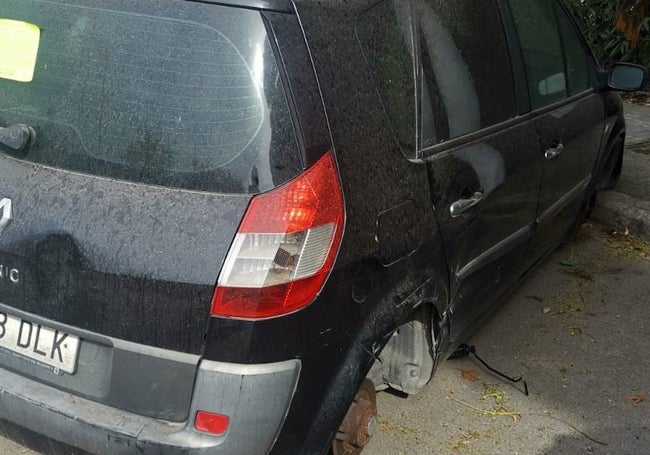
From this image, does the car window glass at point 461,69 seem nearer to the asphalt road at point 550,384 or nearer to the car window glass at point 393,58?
the car window glass at point 393,58

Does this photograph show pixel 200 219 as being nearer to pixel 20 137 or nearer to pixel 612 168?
pixel 20 137

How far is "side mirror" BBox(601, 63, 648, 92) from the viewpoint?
4445 mm

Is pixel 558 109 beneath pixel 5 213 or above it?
above

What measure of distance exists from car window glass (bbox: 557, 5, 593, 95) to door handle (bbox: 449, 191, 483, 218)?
1489 millimetres

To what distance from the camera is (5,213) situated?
2361 mm

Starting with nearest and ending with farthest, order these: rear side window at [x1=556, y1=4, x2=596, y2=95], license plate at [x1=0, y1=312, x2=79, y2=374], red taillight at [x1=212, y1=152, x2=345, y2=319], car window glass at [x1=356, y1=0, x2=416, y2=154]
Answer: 1. red taillight at [x1=212, y1=152, x2=345, y2=319]
2. license plate at [x1=0, y1=312, x2=79, y2=374]
3. car window glass at [x1=356, y1=0, x2=416, y2=154]
4. rear side window at [x1=556, y1=4, x2=596, y2=95]

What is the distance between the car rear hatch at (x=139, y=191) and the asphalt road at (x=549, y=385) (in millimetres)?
1098

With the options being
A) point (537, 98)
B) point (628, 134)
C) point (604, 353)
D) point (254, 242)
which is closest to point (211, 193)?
point (254, 242)

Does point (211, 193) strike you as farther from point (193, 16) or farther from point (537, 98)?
point (537, 98)

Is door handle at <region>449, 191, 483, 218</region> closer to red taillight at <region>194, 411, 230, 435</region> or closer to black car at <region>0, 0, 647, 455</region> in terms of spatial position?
black car at <region>0, 0, 647, 455</region>

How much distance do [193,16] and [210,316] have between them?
2.64 feet

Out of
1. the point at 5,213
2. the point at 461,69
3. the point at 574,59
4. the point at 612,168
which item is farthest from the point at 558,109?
the point at 5,213

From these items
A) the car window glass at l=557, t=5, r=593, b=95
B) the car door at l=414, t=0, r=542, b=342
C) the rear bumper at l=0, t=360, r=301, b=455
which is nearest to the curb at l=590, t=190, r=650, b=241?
the car window glass at l=557, t=5, r=593, b=95

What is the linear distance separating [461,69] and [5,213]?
1.73 m
